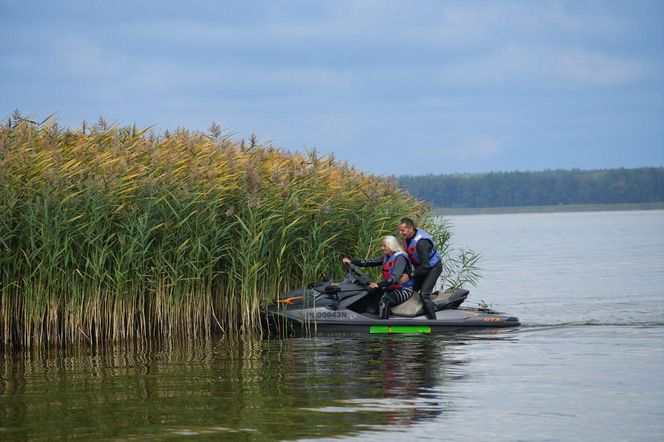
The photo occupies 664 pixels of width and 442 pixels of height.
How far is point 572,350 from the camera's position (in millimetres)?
14438

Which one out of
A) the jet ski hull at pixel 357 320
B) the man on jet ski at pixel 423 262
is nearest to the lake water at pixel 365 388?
the jet ski hull at pixel 357 320

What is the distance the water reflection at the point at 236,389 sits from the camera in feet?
→ 31.8

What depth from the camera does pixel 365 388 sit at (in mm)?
11523

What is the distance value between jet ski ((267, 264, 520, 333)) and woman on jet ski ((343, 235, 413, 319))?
0.48 ft

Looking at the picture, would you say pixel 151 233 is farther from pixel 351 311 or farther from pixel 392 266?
pixel 392 266

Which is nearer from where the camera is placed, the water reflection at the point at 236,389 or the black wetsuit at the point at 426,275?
the water reflection at the point at 236,389

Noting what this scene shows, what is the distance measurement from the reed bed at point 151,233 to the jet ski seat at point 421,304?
1616 mm

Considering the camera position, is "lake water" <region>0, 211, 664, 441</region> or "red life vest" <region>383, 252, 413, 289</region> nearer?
"lake water" <region>0, 211, 664, 441</region>

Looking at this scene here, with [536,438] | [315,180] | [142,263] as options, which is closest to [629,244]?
[315,180]

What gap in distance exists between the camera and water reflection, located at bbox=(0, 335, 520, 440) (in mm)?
9688

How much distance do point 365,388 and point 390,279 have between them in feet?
13.7

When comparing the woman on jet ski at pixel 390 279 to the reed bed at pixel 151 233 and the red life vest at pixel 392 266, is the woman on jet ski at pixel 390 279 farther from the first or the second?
the reed bed at pixel 151 233

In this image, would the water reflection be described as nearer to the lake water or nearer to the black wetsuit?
the lake water

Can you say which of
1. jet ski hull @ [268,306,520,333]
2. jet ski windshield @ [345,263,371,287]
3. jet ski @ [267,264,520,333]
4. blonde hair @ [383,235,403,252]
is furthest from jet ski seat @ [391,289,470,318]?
blonde hair @ [383,235,403,252]
